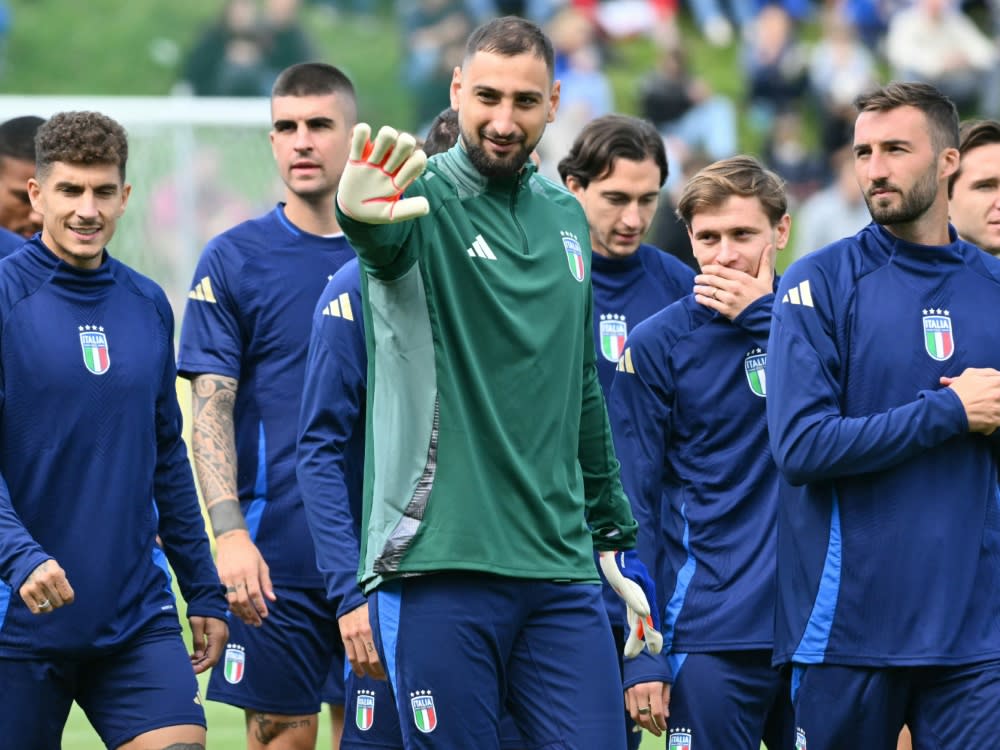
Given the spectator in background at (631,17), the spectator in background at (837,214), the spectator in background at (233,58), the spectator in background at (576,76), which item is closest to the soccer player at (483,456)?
the spectator in background at (837,214)

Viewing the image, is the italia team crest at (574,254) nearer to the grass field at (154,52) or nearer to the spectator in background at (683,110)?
the spectator in background at (683,110)

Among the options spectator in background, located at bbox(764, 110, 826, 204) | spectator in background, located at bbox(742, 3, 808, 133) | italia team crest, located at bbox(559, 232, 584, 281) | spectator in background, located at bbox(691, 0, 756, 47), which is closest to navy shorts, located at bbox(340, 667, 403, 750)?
italia team crest, located at bbox(559, 232, 584, 281)

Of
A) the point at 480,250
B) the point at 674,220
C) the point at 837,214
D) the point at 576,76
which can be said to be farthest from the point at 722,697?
the point at 576,76

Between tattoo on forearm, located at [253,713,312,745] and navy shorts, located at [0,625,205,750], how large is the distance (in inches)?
42.1

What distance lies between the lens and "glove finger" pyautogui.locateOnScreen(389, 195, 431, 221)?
4082 mm

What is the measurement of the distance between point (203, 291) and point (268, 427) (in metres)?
0.56

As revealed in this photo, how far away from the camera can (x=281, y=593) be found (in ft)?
21.0

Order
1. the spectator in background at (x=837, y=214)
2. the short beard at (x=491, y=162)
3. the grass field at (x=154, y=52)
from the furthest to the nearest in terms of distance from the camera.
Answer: the grass field at (x=154, y=52)
the spectator in background at (x=837, y=214)
the short beard at (x=491, y=162)

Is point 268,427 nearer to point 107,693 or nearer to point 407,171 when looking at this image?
point 107,693

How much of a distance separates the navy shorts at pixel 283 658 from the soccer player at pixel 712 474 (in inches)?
53.2

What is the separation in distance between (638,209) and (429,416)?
2176 mm

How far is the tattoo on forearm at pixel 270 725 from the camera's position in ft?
21.2

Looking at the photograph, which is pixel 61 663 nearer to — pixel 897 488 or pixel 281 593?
pixel 281 593

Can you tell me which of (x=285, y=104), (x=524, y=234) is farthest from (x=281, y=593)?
(x=524, y=234)
